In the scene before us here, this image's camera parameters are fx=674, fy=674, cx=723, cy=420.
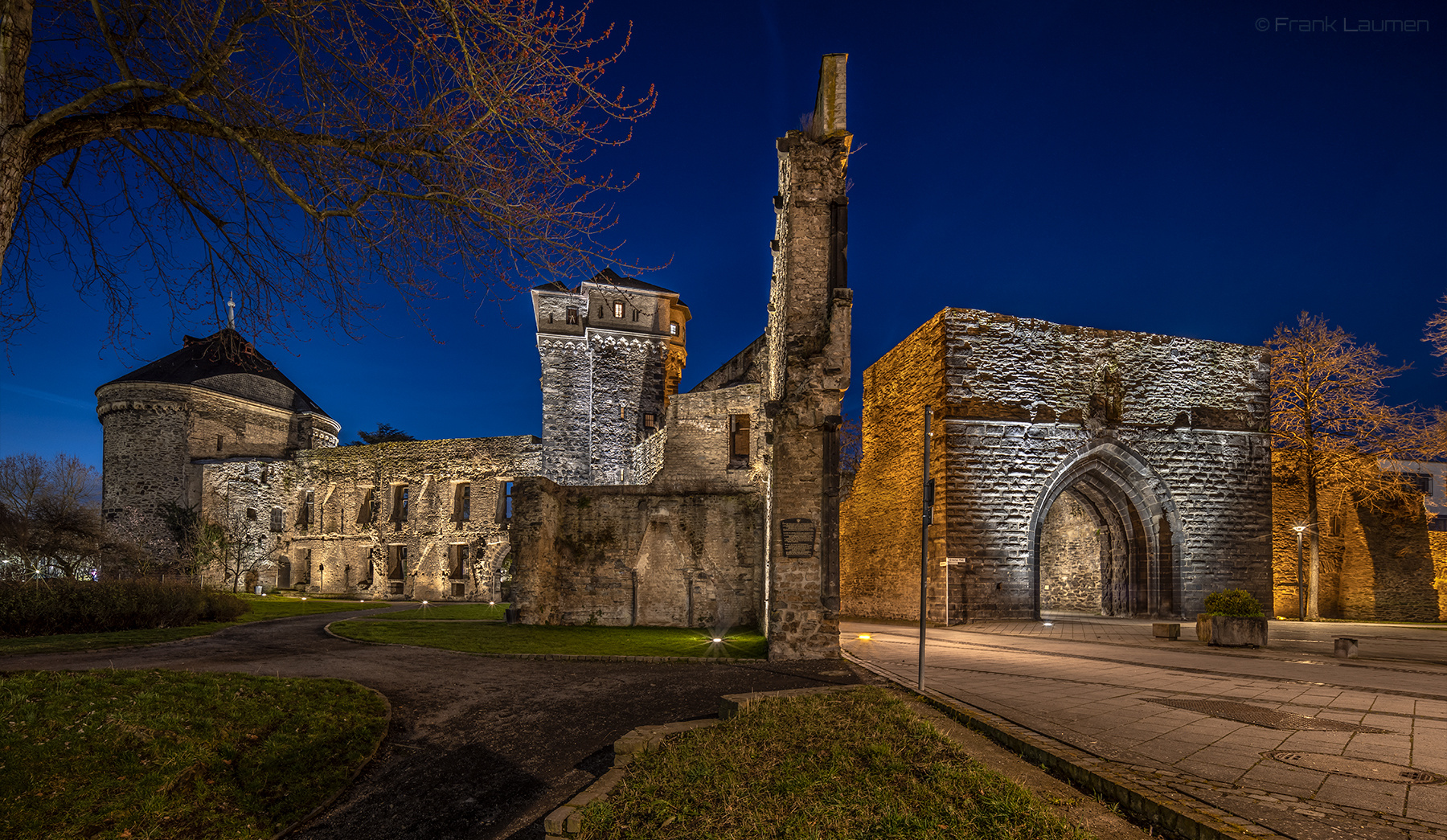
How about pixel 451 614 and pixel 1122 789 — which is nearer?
pixel 1122 789

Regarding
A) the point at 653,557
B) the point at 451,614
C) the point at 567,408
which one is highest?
the point at 567,408

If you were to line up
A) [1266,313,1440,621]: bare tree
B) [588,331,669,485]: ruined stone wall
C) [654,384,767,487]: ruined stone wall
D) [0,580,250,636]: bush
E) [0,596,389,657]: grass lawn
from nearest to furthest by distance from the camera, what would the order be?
[0,596,389,657]: grass lawn < [0,580,250,636]: bush < [1266,313,1440,621]: bare tree < [654,384,767,487]: ruined stone wall < [588,331,669,485]: ruined stone wall

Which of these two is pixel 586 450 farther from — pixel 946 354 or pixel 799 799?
pixel 799 799

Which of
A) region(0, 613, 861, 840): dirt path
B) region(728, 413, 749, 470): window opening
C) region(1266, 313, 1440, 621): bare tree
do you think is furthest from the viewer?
region(728, 413, 749, 470): window opening

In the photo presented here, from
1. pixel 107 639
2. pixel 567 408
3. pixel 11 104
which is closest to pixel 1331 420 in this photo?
pixel 567 408

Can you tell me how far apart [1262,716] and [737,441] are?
1770 centimetres

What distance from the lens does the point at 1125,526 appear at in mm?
17953

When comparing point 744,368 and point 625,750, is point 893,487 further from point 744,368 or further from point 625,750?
point 625,750

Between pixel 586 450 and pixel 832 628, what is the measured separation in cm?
1934

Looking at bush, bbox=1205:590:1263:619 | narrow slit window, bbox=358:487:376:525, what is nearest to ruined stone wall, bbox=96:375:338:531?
narrow slit window, bbox=358:487:376:525

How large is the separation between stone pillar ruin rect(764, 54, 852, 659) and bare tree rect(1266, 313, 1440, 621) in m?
17.2

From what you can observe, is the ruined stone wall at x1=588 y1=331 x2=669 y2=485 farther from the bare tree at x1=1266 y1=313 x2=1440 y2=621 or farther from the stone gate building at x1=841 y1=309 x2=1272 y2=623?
the bare tree at x1=1266 y1=313 x2=1440 y2=621

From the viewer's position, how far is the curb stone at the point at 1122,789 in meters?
3.02

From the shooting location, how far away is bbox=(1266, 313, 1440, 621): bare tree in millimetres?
19391
